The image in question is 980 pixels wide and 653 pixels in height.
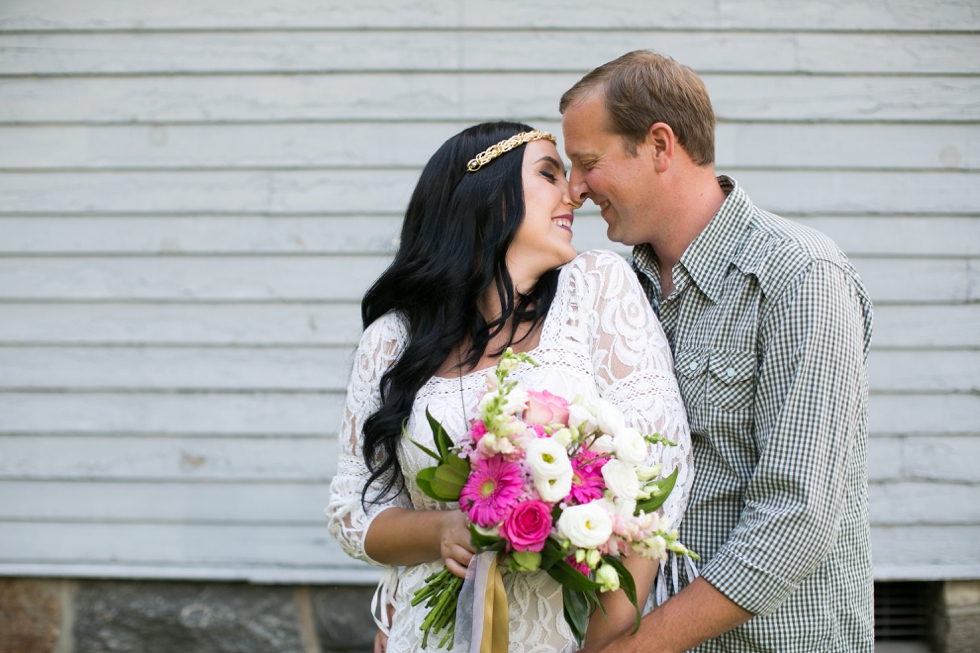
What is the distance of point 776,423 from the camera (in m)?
1.62

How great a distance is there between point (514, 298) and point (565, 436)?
0.77 m

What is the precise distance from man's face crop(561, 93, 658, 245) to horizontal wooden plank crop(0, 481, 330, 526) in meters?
2.27

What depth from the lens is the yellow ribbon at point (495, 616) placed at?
160cm

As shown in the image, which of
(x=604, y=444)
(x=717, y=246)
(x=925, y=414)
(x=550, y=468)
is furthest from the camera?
(x=925, y=414)

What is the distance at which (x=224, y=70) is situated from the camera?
11.9 ft

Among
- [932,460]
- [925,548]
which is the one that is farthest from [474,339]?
[925,548]

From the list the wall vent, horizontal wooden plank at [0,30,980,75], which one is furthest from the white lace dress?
the wall vent

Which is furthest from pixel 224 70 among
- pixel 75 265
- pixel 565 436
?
pixel 565 436

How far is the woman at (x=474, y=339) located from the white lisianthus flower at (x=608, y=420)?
246mm

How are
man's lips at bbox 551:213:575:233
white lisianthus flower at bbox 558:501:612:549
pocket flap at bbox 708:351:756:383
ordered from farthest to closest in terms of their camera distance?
man's lips at bbox 551:213:575:233, pocket flap at bbox 708:351:756:383, white lisianthus flower at bbox 558:501:612:549

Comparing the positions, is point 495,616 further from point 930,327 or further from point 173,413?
point 930,327

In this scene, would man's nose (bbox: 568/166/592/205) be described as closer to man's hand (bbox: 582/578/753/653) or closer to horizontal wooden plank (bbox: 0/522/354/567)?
man's hand (bbox: 582/578/753/653)

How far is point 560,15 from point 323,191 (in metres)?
1.47

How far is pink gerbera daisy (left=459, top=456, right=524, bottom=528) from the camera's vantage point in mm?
1477
